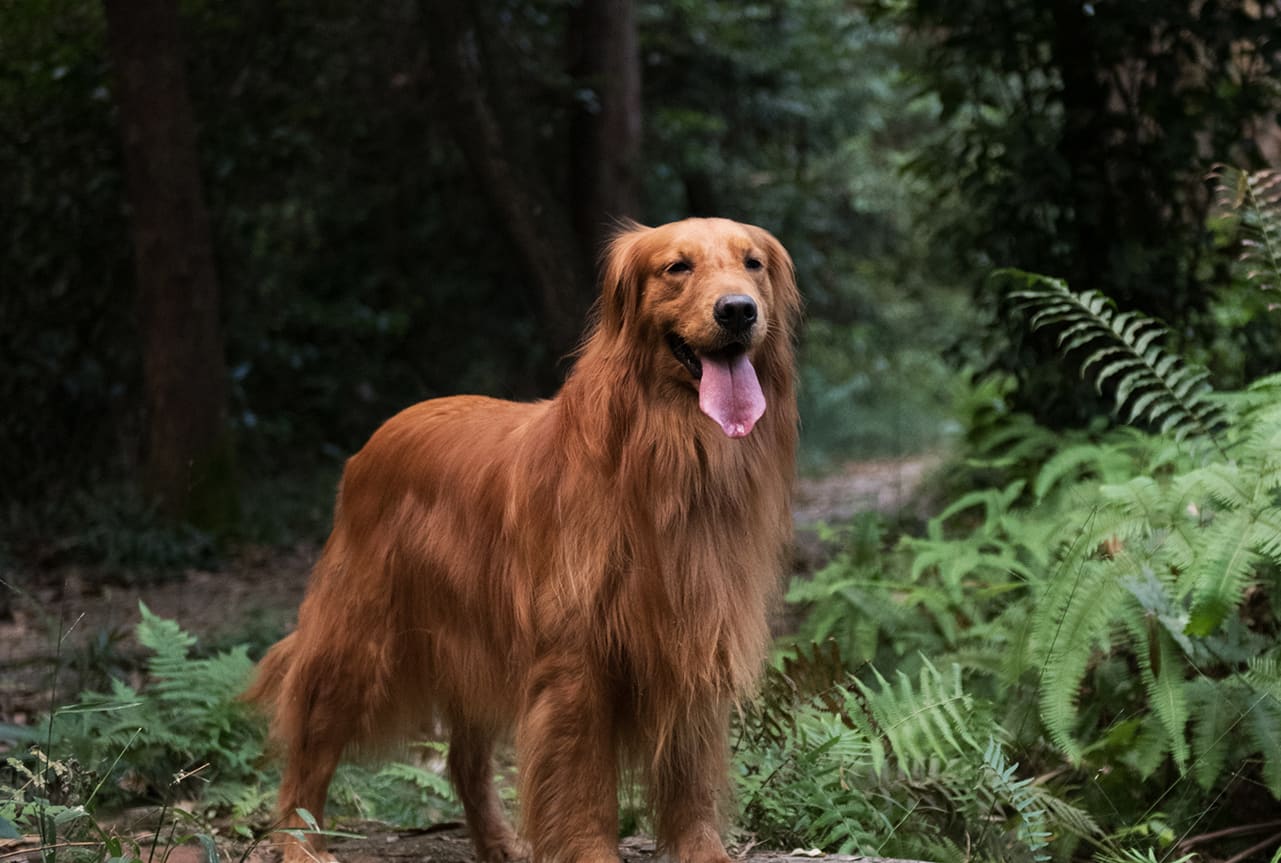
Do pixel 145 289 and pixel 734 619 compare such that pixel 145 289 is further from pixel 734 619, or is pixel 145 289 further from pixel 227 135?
pixel 734 619

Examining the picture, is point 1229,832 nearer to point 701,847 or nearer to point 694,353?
point 701,847

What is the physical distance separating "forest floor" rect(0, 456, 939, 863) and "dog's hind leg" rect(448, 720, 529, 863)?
11 cm

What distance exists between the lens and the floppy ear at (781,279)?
11.8 ft

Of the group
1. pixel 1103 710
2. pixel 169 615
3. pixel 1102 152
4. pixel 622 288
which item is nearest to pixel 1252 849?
pixel 1103 710

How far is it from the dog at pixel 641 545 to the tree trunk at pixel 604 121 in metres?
7.13

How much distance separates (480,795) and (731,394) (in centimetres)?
181

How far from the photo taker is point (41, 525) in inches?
371

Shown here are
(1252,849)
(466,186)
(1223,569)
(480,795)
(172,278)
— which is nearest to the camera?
(1223,569)

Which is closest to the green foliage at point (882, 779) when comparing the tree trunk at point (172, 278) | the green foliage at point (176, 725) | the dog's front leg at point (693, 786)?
the dog's front leg at point (693, 786)

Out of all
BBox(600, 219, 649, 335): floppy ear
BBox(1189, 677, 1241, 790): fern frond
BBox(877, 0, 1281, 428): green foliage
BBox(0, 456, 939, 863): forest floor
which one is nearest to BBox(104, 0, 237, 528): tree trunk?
BBox(0, 456, 939, 863): forest floor

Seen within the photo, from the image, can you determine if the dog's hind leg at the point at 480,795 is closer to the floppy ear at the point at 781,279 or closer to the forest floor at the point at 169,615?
the forest floor at the point at 169,615

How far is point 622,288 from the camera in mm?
3508

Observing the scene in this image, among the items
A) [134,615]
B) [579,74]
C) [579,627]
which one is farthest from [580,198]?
[579,627]

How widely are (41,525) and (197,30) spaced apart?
4.57 m
